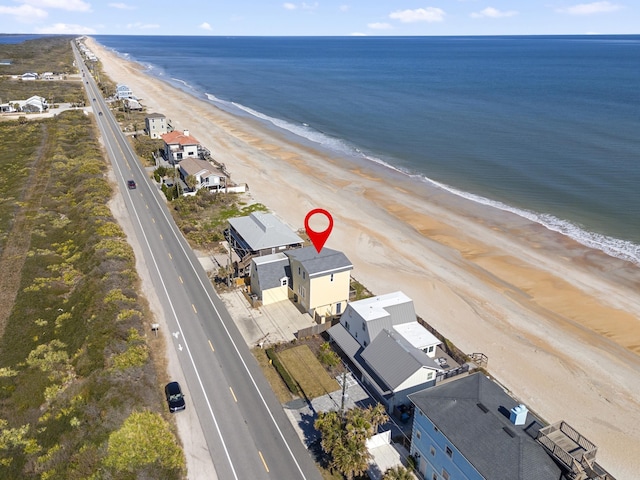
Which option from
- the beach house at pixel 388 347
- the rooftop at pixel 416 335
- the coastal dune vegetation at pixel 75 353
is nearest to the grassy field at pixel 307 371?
the beach house at pixel 388 347

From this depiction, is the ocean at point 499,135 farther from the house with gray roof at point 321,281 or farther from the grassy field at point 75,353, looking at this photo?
the grassy field at point 75,353

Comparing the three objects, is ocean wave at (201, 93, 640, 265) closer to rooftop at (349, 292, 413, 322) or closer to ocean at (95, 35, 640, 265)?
ocean at (95, 35, 640, 265)

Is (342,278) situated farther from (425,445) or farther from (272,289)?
(425,445)

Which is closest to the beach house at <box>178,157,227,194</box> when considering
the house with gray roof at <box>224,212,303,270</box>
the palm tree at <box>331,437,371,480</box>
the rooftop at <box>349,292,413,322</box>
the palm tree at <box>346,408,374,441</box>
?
the house with gray roof at <box>224,212,303,270</box>

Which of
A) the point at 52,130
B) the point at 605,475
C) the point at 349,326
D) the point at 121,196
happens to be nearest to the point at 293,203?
the point at 121,196

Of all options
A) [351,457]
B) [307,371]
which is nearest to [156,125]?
[307,371]

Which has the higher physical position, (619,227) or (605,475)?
(605,475)
